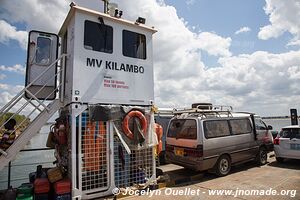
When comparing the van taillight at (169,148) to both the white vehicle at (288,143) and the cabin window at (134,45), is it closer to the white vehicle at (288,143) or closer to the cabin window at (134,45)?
the cabin window at (134,45)

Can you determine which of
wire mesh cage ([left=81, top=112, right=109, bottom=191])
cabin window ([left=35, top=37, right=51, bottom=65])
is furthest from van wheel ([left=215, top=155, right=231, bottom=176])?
cabin window ([left=35, top=37, right=51, bottom=65])

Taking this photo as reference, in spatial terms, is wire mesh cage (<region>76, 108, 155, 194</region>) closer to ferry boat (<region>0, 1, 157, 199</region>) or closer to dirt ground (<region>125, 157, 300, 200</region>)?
ferry boat (<region>0, 1, 157, 199</region>)

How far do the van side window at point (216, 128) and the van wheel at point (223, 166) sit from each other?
753 millimetres

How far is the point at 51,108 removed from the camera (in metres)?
5.33

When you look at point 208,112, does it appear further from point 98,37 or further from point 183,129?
point 98,37

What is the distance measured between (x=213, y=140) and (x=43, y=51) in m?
5.40

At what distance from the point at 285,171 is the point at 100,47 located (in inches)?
276

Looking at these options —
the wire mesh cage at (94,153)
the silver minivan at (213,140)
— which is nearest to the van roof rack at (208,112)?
the silver minivan at (213,140)

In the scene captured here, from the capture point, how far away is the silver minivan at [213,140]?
21.7 feet

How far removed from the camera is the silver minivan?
6.62m

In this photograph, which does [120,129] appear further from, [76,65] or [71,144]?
[76,65]

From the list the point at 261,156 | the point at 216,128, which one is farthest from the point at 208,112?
the point at 261,156

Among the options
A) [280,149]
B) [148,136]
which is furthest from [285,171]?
[148,136]

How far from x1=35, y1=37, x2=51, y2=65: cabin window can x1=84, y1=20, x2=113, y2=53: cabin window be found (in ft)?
4.31
